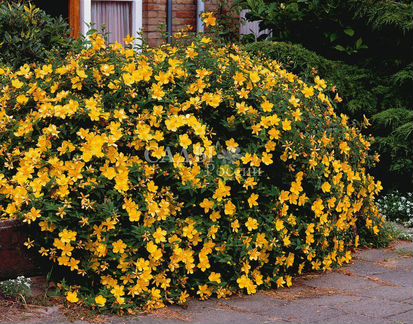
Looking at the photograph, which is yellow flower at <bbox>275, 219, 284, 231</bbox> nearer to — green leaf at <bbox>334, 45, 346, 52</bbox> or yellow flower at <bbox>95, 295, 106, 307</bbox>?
yellow flower at <bbox>95, 295, 106, 307</bbox>

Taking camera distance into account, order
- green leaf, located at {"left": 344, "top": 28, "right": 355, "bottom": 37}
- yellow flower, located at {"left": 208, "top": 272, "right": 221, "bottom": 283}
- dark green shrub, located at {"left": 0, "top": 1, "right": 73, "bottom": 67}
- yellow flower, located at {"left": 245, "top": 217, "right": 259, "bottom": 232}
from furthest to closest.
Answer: green leaf, located at {"left": 344, "top": 28, "right": 355, "bottom": 37}, dark green shrub, located at {"left": 0, "top": 1, "right": 73, "bottom": 67}, yellow flower, located at {"left": 245, "top": 217, "right": 259, "bottom": 232}, yellow flower, located at {"left": 208, "top": 272, "right": 221, "bottom": 283}

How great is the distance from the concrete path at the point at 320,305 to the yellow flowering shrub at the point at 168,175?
111 millimetres

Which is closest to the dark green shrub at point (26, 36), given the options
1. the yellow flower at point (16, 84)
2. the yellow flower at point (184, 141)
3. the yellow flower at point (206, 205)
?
the yellow flower at point (16, 84)

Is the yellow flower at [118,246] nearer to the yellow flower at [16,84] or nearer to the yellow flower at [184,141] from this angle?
the yellow flower at [184,141]

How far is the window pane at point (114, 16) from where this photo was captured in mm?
9305

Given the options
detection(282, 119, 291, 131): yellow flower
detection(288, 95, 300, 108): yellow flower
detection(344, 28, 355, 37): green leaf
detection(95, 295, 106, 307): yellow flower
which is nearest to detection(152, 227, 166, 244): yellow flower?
detection(95, 295, 106, 307): yellow flower

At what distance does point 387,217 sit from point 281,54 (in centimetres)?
184

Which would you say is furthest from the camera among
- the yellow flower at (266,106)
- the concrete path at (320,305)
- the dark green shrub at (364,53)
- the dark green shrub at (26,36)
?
the dark green shrub at (364,53)

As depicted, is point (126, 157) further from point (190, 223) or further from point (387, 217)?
point (387, 217)

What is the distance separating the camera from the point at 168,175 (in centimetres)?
528

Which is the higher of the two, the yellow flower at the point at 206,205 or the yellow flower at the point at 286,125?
the yellow flower at the point at 286,125

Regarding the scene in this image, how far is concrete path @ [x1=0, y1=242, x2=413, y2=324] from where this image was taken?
4785 mm

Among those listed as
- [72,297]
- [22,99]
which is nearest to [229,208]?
[72,297]

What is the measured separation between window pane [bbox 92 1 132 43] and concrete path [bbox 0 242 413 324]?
444 centimetres
